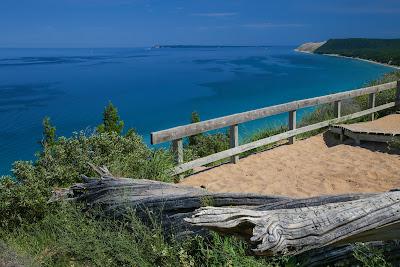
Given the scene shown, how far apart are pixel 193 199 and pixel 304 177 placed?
382 centimetres

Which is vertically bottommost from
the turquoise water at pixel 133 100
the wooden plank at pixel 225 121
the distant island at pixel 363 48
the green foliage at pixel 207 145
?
the turquoise water at pixel 133 100

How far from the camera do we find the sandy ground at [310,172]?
270 inches

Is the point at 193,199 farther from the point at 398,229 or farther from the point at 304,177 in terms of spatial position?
the point at 304,177

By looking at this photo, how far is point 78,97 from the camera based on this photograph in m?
46.7

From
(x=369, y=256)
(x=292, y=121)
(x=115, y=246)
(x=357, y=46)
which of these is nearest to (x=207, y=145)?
(x=292, y=121)

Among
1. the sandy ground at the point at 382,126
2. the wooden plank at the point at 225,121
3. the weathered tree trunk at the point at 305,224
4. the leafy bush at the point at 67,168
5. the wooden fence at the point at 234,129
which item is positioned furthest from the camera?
the sandy ground at the point at 382,126

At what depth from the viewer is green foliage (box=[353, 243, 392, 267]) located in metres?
3.21

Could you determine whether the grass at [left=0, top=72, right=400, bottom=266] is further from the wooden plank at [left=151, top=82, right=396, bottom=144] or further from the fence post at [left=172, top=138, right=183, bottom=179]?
the wooden plank at [left=151, top=82, right=396, bottom=144]

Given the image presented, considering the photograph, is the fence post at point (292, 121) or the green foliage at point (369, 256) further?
→ the fence post at point (292, 121)

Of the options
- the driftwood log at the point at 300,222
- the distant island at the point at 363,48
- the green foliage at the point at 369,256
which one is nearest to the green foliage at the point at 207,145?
the driftwood log at the point at 300,222

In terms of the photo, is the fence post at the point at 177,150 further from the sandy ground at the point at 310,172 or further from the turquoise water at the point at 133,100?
the turquoise water at the point at 133,100

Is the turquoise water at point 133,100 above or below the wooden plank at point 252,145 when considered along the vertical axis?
below

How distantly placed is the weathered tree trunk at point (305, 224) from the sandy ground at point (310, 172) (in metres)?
3.85

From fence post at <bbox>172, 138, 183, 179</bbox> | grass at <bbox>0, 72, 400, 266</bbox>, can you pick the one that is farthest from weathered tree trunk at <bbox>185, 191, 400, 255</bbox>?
fence post at <bbox>172, 138, 183, 179</bbox>
